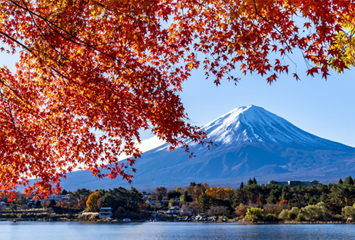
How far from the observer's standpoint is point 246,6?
7.05 meters

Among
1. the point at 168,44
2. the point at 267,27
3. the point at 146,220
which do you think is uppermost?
the point at 168,44

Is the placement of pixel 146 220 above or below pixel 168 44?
below

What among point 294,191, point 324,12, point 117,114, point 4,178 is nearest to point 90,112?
point 117,114

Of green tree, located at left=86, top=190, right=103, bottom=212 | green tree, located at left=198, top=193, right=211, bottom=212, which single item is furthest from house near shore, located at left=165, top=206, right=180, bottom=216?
green tree, located at left=198, top=193, right=211, bottom=212

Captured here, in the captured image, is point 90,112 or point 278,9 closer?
point 278,9

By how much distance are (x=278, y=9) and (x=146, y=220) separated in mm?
91108

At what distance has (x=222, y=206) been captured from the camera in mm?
80500

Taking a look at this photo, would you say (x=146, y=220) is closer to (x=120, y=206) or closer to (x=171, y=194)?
(x=120, y=206)

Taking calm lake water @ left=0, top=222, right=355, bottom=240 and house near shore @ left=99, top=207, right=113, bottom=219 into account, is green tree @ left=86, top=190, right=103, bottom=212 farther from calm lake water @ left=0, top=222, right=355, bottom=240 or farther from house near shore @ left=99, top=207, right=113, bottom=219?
calm lake water @ left=0, top=222, right=355, bottom=240

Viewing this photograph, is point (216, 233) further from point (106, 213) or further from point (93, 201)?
point (93, 201)

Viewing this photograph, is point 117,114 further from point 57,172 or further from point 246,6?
point 246,6

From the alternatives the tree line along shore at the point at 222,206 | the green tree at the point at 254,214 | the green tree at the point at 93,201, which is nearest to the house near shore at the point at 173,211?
the tree line along shore at the point at 222,206

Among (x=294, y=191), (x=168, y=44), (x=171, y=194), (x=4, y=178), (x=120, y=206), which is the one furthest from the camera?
(x=171, y=194)

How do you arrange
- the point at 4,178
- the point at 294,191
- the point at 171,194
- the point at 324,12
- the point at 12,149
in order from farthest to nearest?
1. the point at 171,194
2. the point at 294,191
3. the point at 4,178
4. the point at 12,149
5. the point at 324,12
